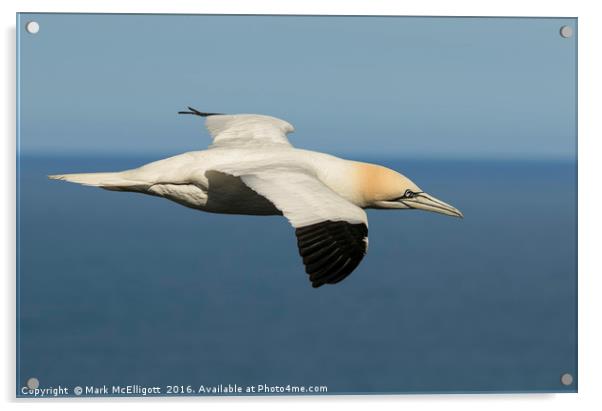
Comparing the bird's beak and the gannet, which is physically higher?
the gannet

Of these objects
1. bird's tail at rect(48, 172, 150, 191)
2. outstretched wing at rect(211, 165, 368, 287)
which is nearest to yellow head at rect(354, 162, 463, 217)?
outstretched wing at rect(211, 165, 368, 287)

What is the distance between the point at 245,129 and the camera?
6434 millimetres

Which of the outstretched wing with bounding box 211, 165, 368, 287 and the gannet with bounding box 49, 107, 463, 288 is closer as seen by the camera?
the outstretched wing with bounding box 211, 165, 368, 287

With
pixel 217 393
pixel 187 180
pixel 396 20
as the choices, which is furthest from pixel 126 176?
pixel 396 20

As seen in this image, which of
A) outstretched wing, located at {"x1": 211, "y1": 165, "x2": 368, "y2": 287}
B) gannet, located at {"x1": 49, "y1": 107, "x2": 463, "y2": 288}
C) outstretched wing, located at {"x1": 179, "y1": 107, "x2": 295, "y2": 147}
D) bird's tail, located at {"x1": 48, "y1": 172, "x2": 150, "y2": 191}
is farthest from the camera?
outstretched wing, located at {"x1": 179, "y1": 107, "x2": 295, "y2": 147}

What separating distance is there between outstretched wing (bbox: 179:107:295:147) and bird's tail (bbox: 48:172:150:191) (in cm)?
49

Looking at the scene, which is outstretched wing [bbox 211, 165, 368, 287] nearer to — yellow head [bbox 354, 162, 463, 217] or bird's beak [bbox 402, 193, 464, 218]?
yellow head [bbox 354, 162, 463, 217]

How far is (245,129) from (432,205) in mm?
1163

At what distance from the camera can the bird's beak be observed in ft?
19.8

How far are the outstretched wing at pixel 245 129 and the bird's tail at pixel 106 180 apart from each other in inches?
19.4

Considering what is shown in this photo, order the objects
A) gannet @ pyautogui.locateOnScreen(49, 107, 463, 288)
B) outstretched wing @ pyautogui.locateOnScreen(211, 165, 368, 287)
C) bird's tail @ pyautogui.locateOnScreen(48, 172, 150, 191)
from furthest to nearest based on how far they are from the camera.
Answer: bird's tail @ pyautogui.locateOnScreen(48, 172, 150, 191)
gannet @ pyautogui.locateOnScreen(49, 107, 463, 288)
outstretched wing @ pyautogui.locateOnScreen(211, 165, 368, 287)

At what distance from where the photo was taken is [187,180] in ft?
19.4

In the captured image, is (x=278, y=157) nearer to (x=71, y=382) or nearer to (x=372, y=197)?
(x=372, y=197)
